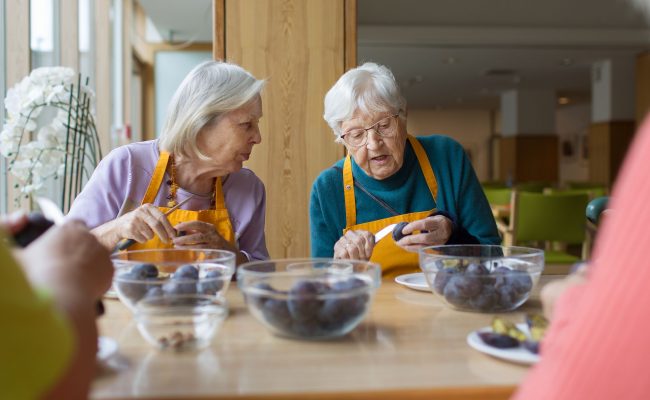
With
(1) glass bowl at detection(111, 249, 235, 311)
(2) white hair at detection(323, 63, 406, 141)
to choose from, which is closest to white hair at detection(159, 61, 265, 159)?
(2) white hair at detection(323, 63, 406, 141)

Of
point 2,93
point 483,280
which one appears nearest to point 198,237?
point 483,280

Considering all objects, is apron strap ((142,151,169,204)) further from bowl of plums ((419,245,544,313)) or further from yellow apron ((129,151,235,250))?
bowl of plums ((419,245,544,313))

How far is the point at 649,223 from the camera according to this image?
23.8 inches

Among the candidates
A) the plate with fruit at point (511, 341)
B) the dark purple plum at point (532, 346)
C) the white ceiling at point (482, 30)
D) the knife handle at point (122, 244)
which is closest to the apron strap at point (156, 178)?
the knife handle at point (122, 244)

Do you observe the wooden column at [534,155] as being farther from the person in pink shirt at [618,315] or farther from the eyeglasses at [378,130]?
the person in pink shirt at [618,315]

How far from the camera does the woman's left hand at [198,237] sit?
1720mm

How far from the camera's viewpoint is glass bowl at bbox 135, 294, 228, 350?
3.34ft

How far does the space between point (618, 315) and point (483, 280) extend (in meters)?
0.64

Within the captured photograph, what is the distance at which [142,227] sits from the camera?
169 centimetres

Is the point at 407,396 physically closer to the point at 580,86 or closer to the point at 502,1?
→ the point at 502,1

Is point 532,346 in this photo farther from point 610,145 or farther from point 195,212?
point 610,145

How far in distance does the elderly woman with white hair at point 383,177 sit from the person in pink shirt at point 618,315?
140cm

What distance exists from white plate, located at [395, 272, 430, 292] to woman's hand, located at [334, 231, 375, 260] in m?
0.15

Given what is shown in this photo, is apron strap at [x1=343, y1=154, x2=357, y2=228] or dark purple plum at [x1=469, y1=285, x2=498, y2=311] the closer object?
dark purple plum at [x1=469, y1=285, x2=498, y2=311]
